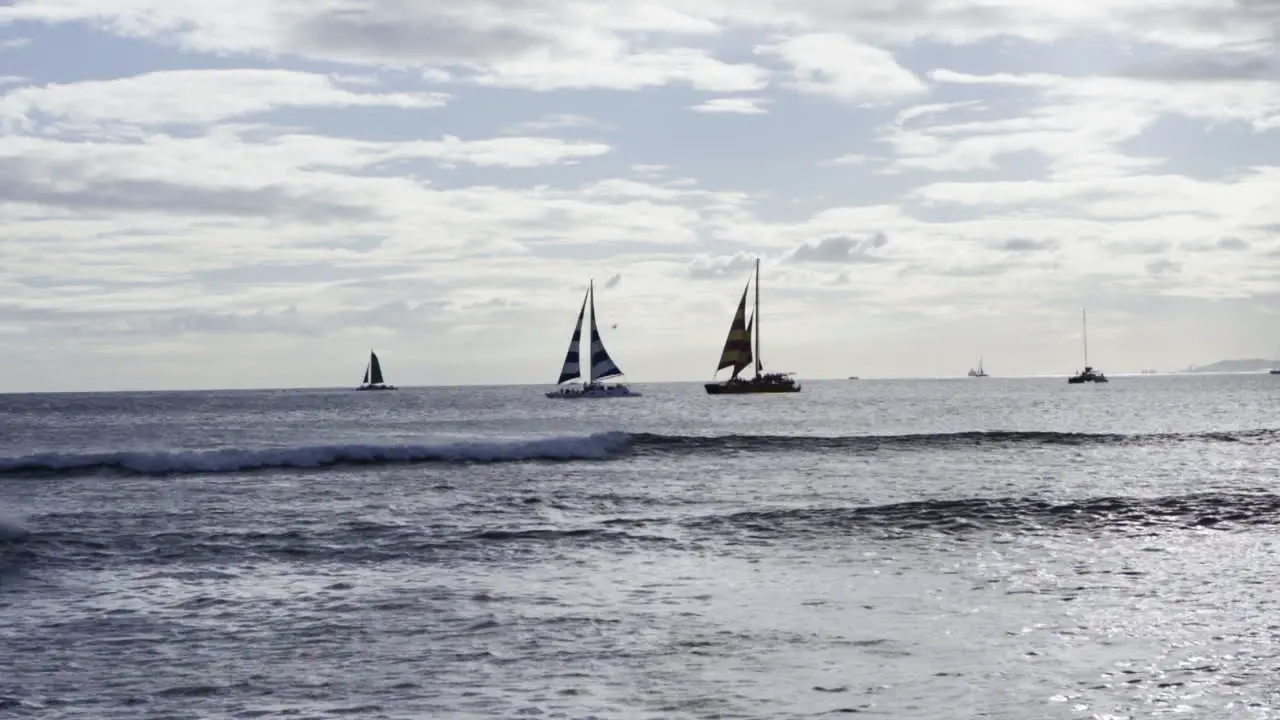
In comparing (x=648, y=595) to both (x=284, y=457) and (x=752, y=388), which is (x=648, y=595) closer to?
(x=284, y=457)

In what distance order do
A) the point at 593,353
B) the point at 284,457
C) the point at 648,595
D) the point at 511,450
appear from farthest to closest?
the point at 593,353, the point at 511,450, the point at 284,457, the point at 648,595

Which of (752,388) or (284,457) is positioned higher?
(752,388)

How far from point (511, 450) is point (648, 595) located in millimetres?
35640

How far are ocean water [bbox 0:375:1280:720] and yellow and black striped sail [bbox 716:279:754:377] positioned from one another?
286 feet

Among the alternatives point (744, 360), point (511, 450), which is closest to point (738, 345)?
point (744, 360)

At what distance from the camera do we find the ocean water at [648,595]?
42.3 ft

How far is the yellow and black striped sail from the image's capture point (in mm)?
130375

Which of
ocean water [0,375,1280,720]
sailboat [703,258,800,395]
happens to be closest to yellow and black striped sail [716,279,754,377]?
sailboat [703,258,800,395]

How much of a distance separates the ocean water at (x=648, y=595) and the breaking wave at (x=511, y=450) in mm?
5715

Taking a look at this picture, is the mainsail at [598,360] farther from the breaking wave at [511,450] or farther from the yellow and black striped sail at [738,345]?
the breaking wave at [511,450]

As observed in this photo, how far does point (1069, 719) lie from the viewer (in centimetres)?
1170

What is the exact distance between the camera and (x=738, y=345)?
5290 inches

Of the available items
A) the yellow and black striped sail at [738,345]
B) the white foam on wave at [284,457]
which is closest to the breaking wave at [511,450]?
the white foam on wave at [284,457]

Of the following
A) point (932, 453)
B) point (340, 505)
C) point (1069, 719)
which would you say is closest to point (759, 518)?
point (340, 505)
